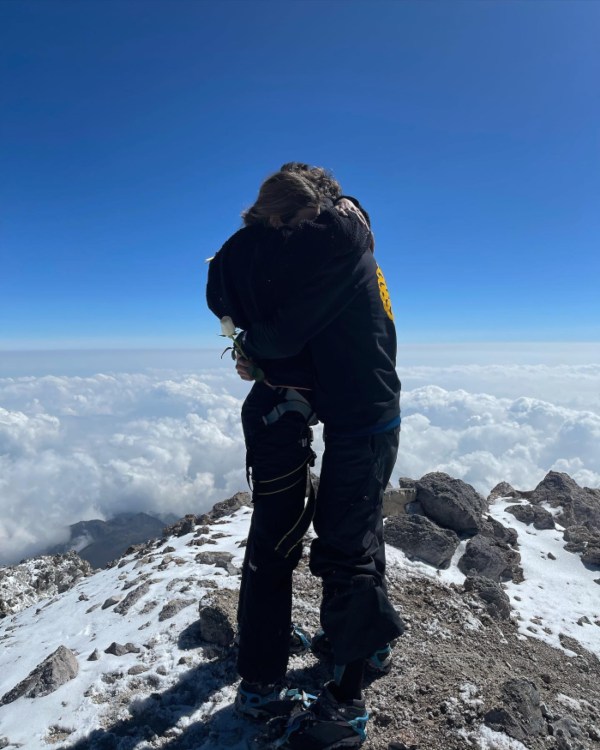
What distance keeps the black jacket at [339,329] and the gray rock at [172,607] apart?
325 centimetres

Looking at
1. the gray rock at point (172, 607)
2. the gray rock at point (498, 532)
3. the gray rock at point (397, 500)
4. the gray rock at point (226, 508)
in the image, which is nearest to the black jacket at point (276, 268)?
the gray rock at point (172, 607)

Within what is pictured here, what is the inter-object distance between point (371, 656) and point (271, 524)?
1.55 metres

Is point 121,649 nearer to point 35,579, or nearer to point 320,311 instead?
point 320,311

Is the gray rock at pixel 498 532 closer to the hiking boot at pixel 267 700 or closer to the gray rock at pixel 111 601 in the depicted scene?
the hiking boot at pixel 267 700

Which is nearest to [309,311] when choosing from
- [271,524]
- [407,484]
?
[271,524]

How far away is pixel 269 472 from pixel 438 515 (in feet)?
20.0

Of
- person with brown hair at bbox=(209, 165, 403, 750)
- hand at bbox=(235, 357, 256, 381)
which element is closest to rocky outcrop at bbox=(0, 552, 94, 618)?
person with brown hair at bbox=(209, 165, 403, 750)

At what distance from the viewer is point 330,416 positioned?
131 inches

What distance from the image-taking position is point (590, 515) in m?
11.5

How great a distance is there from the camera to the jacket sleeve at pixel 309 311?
9.99 feet

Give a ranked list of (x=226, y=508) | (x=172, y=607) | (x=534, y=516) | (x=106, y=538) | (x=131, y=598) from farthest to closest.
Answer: (x=106, y=538) → (x=226, y=508) → (x=534, y=516) → (x=131, y=598) → (x=172, y=607)

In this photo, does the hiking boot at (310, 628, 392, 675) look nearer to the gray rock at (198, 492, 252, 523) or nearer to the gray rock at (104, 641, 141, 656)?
the gray rock at (104, 641, 141, 656)

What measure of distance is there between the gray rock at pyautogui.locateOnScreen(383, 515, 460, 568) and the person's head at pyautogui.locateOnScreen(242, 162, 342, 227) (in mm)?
5271

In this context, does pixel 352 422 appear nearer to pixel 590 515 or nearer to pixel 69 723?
pixel 69 723
